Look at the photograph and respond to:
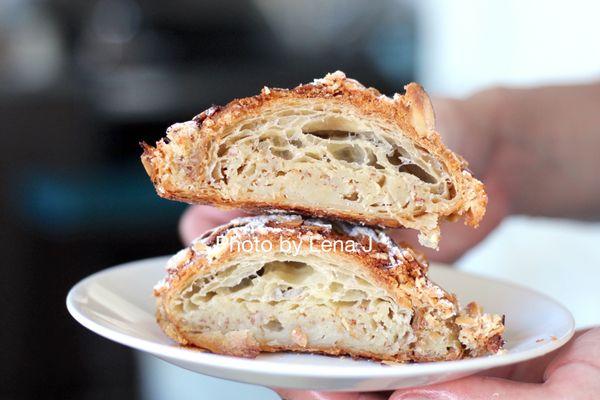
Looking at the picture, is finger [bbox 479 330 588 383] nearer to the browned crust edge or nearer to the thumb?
the thumb

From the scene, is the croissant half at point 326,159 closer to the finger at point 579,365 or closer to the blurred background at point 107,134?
the finger at point 579,365

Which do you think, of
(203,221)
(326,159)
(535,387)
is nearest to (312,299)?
(326,159)

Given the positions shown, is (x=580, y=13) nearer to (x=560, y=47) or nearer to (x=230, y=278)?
(x=560, y=47)

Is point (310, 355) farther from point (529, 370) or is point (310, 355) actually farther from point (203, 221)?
point (203, 221)

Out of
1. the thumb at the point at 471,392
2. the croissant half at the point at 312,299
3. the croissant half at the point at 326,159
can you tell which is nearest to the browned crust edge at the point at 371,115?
the croissant half at the point at 326,159

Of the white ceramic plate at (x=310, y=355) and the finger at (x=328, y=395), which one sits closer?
the white ceramic plate at (x=310, y=355)

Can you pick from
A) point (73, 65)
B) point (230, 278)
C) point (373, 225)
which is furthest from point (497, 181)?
point (73, 65)
